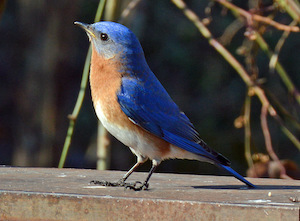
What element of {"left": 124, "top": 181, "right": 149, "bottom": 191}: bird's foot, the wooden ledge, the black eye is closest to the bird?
the black eye

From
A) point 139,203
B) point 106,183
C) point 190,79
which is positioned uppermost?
point 139,203

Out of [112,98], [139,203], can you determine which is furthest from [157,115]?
[139,203]

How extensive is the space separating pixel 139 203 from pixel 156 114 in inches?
41.1

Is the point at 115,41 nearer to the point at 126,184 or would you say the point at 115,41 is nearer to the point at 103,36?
the point at 103,36

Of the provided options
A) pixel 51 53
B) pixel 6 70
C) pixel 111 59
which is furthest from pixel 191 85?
pixel 111 59

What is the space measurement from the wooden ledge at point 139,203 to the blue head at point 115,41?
82 centimetres

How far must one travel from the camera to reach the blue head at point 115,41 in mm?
3859

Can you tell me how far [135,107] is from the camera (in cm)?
376

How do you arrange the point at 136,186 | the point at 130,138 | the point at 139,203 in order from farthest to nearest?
the point at 130,138 < the point at 136,186 < the point at 139,203

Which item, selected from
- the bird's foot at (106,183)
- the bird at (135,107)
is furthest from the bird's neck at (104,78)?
the bird's foot at (106,183)

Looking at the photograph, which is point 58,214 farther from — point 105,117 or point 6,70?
point 6,70

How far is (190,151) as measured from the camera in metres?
3.80

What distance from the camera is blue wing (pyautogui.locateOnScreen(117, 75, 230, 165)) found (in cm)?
375

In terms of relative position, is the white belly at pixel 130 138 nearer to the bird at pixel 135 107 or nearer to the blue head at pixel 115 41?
the bird at pixel 135 107
